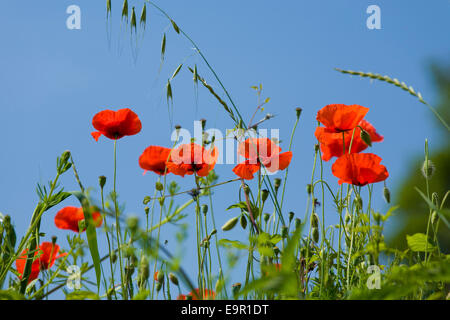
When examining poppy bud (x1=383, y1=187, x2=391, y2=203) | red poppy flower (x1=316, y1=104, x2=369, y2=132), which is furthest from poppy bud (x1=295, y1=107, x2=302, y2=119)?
poppy bud (x1=383, y1=187, x2=391, y2=203)

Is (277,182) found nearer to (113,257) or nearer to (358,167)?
(358,167)

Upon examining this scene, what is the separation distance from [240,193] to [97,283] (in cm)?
45

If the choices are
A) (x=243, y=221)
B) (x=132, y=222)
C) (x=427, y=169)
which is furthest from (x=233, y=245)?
(x=427, y=169)

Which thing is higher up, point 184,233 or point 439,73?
point 439,73

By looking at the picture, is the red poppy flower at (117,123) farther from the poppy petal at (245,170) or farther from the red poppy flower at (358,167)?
the red poppy flower at (358,167)

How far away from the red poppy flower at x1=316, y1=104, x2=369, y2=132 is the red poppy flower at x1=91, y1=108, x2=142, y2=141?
586 millimetres

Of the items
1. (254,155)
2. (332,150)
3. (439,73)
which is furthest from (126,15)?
(439,73)

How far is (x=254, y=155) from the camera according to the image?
1.25 meters

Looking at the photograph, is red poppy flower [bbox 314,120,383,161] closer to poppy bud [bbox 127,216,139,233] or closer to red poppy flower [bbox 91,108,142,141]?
red poppy flower [bbox 91,108,142,141]

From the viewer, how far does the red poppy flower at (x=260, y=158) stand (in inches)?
49.7

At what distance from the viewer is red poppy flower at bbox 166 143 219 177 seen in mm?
1285
